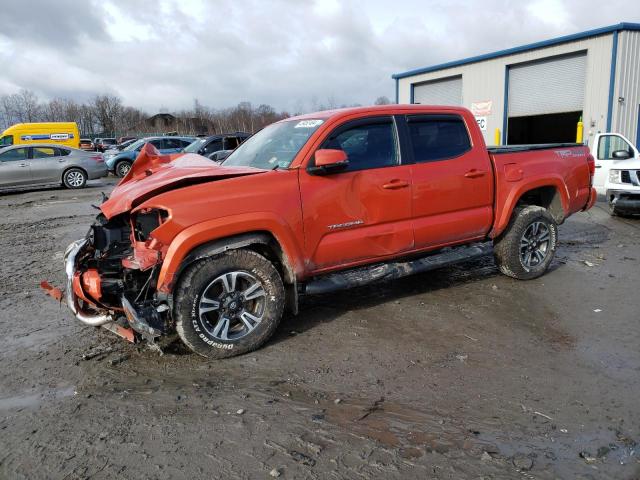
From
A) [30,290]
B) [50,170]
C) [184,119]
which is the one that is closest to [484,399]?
[30,290]

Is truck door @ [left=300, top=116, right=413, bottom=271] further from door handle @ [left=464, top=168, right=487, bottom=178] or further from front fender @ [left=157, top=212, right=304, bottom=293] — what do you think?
door handle @ [left=464, top=168, right=487, bottom=178]

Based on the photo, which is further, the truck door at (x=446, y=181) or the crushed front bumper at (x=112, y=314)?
the truck door at (x=446, y=181)

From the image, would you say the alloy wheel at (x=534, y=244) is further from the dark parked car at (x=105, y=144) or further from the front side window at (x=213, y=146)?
the dark parked car at (x=105, y=144)

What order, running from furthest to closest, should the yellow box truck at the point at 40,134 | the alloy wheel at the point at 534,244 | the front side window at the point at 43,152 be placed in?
the yellow box truck at the point at 40,134, the front side window at the point at 43,152, the alloy wheel at the point at 534,244

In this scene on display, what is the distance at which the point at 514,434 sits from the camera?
114 inches

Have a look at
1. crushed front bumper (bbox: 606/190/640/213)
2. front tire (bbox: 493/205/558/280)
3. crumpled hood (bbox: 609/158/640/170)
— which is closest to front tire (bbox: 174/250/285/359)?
front tire (bbox: 493/205/558/280)

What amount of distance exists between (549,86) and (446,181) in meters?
17.3

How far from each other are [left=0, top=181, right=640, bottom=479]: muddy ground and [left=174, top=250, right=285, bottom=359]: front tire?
159mm

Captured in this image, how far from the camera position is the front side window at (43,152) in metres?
16.5

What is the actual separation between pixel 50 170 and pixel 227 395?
1591 cm

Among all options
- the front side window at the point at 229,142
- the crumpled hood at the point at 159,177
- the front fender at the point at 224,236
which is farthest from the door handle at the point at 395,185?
the front side window at the point at 229,142

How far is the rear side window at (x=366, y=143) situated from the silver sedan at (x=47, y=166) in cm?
1513

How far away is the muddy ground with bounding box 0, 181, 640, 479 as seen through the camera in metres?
2.69

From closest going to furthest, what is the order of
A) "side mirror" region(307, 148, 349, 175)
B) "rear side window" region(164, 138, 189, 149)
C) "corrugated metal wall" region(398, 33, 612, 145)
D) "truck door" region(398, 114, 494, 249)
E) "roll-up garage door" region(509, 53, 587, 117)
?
1. "side mirror" region(307, 148, 349, 175)
2. "truck door" region(398, 114, 494, 249)
3. "corrugated metal wall" region(398, 33, 612, 145)
4. "roll-up garage door" region(509, 53, 587, 117)
5. "rear side window" region(164, 138, 189, 149)
